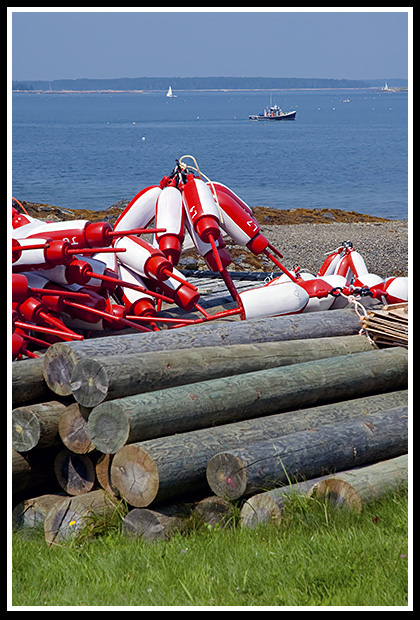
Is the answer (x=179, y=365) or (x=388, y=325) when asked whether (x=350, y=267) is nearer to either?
(x=388, y=325)

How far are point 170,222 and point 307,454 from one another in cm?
410

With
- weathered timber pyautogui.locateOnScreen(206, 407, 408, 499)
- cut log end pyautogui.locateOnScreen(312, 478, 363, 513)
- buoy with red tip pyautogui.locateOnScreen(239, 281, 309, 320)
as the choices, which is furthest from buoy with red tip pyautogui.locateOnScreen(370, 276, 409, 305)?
cut log end pyautogui.locateOnScreen(312, 478, 363, 513)

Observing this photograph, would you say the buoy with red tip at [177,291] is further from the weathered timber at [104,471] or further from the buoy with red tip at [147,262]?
the weathered timber at [104,471]

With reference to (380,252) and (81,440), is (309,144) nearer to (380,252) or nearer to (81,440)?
(380,252)

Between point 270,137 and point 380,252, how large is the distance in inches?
2768

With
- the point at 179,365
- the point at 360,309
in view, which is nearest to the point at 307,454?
the point at 179,365

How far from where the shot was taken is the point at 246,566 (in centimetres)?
392

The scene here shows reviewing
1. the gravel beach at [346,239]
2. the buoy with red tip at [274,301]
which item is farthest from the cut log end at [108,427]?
the gravel beach at [346,239]

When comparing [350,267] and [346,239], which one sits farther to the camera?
[346,239]

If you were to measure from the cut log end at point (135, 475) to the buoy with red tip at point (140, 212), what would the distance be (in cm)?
437

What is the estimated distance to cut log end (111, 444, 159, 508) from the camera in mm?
4512

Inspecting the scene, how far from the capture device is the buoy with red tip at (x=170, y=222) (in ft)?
26.6

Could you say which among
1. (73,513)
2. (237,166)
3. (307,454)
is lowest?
(73,513)

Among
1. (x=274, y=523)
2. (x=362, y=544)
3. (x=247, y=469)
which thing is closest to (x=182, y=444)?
(x=247, y=469)
